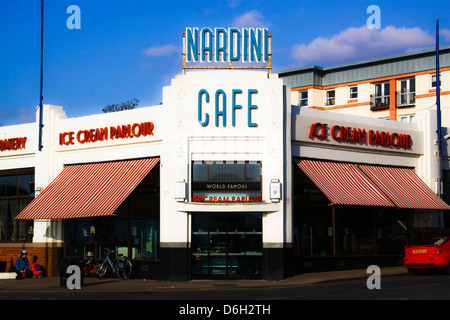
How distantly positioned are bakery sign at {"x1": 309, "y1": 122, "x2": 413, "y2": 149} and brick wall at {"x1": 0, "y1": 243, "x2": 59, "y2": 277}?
13.2m

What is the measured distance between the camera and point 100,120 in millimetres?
31344

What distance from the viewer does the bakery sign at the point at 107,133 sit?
2953cm

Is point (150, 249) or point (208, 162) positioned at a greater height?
point (208, 162)

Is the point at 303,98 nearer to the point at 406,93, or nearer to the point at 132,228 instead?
the point at 406,93

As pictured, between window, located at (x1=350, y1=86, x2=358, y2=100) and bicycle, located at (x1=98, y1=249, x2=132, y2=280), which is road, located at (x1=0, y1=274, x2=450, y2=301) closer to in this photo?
bicycle, located at (x1=98, y1=249, x2=132, y2=280)

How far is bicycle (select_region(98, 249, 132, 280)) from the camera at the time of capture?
2892cm

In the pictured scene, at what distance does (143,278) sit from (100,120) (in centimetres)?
748

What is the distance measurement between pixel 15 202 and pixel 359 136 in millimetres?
17412

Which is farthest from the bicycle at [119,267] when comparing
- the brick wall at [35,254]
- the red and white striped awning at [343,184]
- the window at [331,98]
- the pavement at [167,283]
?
the window at [331,98]

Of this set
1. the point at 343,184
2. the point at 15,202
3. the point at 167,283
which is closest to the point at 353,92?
the point at 343,184

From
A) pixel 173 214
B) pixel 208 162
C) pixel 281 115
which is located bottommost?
pixel 173 214

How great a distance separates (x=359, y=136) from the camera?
3225 centimetres
